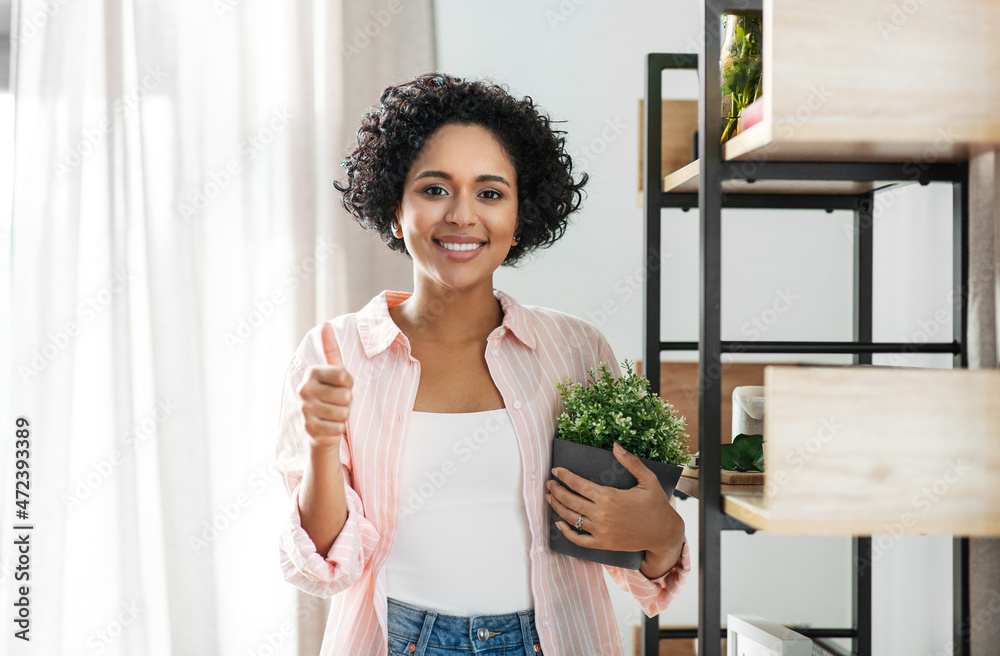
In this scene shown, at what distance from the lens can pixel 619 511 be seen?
100 cm

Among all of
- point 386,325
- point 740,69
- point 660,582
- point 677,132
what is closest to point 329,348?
point 386,325

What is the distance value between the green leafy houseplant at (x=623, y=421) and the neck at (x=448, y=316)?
21 centimetres

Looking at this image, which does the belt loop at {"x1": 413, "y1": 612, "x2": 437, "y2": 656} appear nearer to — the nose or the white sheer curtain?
the nose

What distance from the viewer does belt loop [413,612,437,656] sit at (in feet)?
3.40

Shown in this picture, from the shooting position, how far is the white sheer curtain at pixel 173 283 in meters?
1.65

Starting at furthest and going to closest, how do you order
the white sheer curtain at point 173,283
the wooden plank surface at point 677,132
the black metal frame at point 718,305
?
the white sheer curtain at point 173,283, the wooden plank surface at point 677,132, the black metal frame at point 718,305

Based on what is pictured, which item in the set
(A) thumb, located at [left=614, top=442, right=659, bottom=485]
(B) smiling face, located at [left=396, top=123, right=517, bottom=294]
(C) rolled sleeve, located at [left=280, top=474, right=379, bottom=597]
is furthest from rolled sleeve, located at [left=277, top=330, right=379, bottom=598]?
(A) thumb, located at [left=614, top=442, right=659, bottom=485]

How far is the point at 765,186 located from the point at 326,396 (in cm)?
78

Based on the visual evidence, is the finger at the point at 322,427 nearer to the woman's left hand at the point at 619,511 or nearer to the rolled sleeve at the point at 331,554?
the rolled sleeve at the point at 331,554

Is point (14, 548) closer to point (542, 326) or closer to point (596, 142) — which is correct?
point (542, 326)

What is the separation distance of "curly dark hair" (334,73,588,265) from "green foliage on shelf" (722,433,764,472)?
1.55 feet

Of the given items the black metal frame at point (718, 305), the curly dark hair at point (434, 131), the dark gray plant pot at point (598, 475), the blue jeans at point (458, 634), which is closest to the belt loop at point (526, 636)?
the blue jeans at point (458, 634)

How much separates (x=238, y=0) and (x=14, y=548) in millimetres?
1322

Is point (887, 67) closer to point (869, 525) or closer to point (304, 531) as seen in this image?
point (869, 525)
